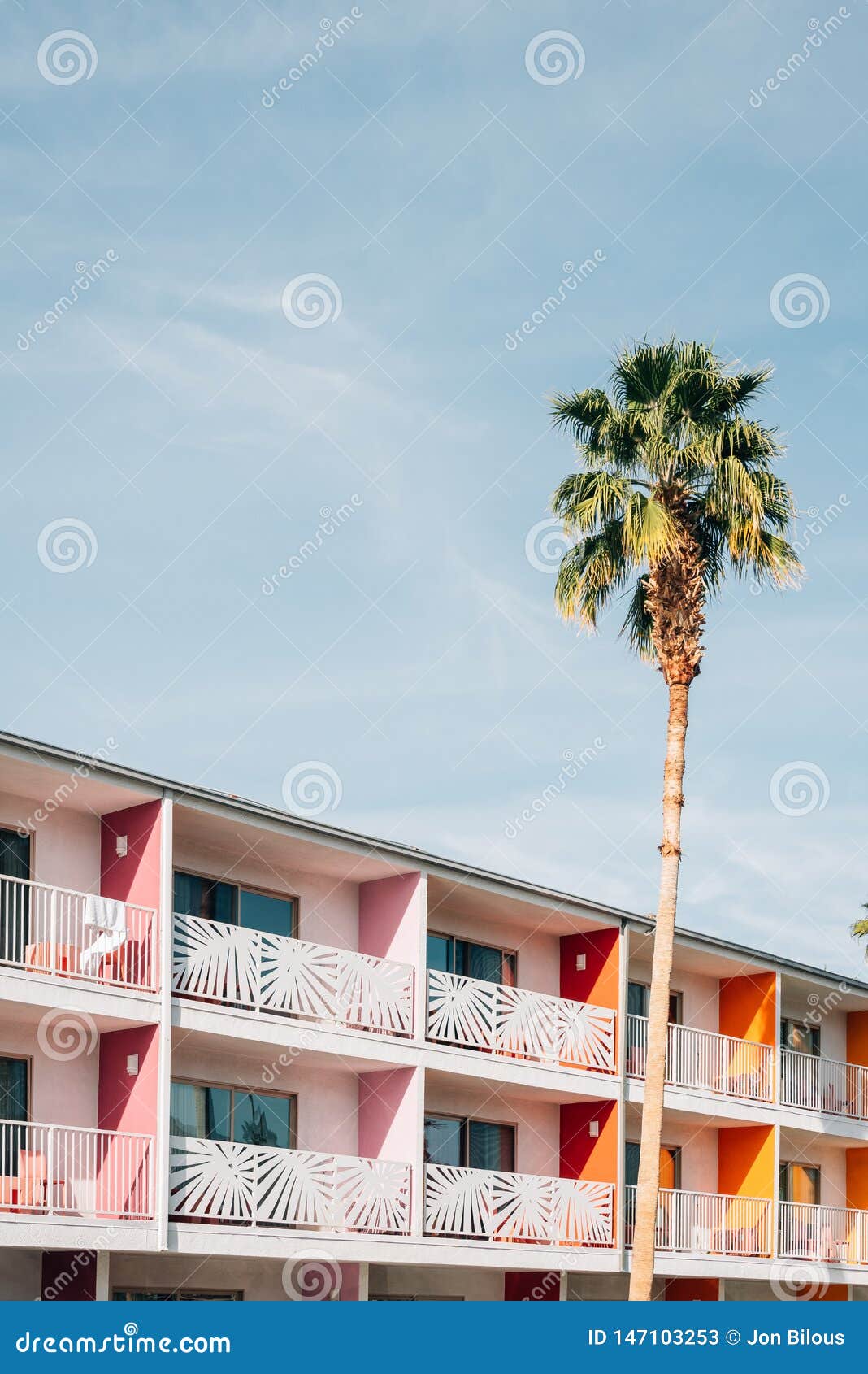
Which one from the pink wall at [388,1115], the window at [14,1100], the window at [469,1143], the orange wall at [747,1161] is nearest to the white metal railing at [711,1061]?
Result: the orange wall at [747,1161]

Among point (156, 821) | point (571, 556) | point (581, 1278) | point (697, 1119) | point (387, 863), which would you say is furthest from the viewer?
point (697, 1119)

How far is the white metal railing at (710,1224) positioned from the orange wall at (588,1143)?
893 mm

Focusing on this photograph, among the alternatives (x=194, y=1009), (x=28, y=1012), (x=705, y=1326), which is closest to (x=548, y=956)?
(x=705, y=1326)

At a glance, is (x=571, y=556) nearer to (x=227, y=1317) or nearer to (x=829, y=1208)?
(x=227, y=1317)

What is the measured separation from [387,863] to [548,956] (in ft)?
20.0

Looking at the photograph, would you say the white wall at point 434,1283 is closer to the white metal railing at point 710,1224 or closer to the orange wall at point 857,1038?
the white metal railing at point 710,1224

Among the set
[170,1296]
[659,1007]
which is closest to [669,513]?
[659,1007]

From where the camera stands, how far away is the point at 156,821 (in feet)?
72.4

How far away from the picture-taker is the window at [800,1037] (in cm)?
3706

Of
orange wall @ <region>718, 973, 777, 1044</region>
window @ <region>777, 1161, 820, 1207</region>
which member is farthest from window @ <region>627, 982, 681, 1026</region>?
window @ <region>777, 1161, 820, 1207</region>

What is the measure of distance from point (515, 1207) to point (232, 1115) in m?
4.92

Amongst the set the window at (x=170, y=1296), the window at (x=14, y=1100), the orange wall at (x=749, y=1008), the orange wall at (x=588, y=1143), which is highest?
the orange wall at (x=749, y=1008)

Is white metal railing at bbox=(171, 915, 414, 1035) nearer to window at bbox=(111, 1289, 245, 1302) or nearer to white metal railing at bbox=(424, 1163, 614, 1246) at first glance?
white metal railing at bbox=(424, 1163, 614, 1246)

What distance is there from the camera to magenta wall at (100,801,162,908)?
2205cm
